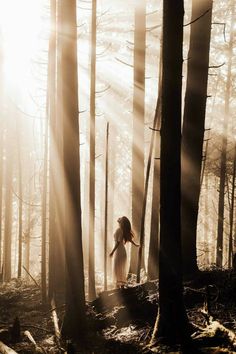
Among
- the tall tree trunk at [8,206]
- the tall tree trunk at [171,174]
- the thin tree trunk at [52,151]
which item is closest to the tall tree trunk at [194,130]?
the tall tree trunk at [171,174]

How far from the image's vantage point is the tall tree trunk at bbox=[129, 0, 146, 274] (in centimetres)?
1144

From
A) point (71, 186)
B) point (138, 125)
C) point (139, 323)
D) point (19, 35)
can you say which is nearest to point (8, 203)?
point (19, 35)

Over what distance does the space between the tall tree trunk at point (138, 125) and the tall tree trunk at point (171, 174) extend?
5.93 m

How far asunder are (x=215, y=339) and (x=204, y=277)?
8.18 ft

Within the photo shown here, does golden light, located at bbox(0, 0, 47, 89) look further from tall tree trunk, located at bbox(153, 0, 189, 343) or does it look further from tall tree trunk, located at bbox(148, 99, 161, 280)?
tall tree trunk, located at bbox(153, 0, 189, 343)

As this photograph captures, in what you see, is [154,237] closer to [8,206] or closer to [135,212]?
[135,212]

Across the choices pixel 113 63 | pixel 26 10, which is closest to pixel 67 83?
pixel 26 10

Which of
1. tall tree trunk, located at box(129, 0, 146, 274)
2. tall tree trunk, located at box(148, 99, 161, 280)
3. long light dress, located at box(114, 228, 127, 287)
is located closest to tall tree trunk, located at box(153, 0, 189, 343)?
tall tree trunk, located at box(148, 99, 161, 280)

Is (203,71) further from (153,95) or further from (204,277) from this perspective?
(153,95)

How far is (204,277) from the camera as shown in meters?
7.46

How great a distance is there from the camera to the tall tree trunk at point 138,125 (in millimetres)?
11438

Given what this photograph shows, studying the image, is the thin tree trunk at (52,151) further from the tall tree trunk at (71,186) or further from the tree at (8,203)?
the tree at (8,203)

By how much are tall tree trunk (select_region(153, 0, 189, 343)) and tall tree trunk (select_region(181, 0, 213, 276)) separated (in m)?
2.92

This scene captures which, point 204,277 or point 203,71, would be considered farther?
point 203,71
